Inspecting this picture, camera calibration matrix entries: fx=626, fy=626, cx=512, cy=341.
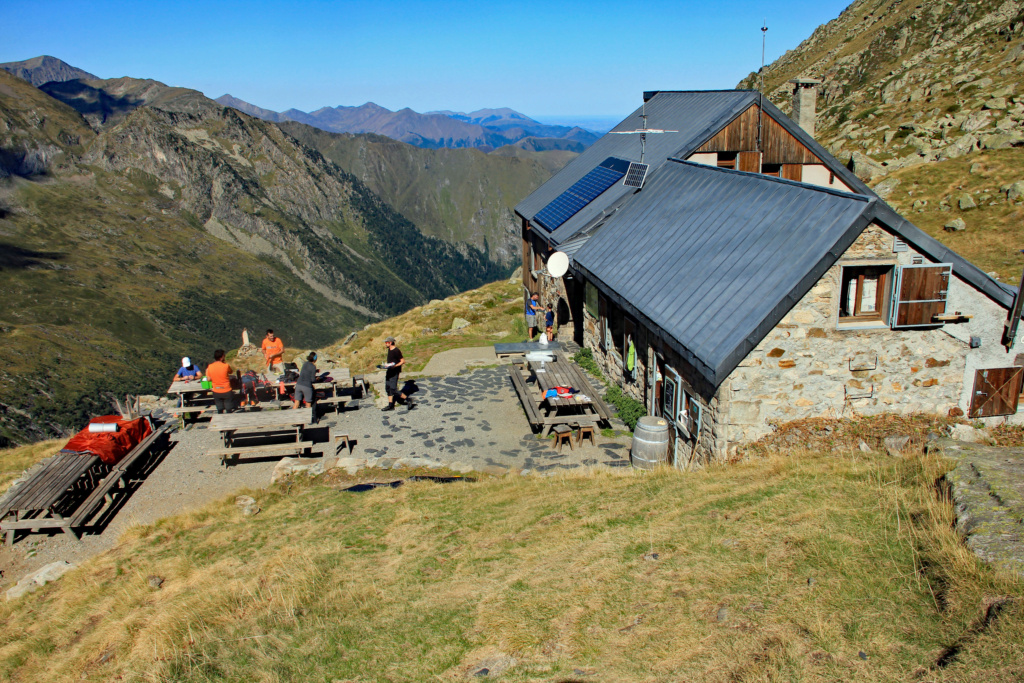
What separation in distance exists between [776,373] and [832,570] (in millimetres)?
4697

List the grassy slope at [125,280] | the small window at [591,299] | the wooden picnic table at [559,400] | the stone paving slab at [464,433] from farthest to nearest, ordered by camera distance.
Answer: the grassy slope at [125,280] → the small window at [591,299] → the wooden picnic table at [559,400] → the stone paving slab at [464,433]

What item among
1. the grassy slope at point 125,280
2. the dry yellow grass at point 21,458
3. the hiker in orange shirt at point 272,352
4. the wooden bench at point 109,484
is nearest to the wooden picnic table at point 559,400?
the hiker in orange shirt at point 272,352

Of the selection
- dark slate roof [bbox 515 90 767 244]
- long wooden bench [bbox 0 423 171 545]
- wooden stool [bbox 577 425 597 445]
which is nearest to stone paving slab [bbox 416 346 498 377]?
dark slate roof [bbox 515 90 767 244]

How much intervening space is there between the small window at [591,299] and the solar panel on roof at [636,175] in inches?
135

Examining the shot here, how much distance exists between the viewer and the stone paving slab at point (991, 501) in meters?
6.44

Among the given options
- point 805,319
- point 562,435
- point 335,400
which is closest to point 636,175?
point 562,435

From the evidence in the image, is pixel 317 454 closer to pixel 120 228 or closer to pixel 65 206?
pixel 120 228

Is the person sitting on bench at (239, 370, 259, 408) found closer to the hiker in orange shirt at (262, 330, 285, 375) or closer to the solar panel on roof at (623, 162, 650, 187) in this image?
the hiker in orange shirt at (262, 330, 285, 375)

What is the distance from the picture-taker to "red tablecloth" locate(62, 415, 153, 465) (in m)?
13.7

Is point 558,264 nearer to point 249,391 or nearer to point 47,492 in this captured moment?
point 249,391

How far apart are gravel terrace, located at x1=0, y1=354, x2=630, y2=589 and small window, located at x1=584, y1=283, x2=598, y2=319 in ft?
12.0

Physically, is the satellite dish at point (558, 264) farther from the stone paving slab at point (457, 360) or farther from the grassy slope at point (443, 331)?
the grassy slope at point (443, 331)

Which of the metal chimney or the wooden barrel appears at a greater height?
the metal chimney

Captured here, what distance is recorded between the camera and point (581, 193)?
2280 centimetres
